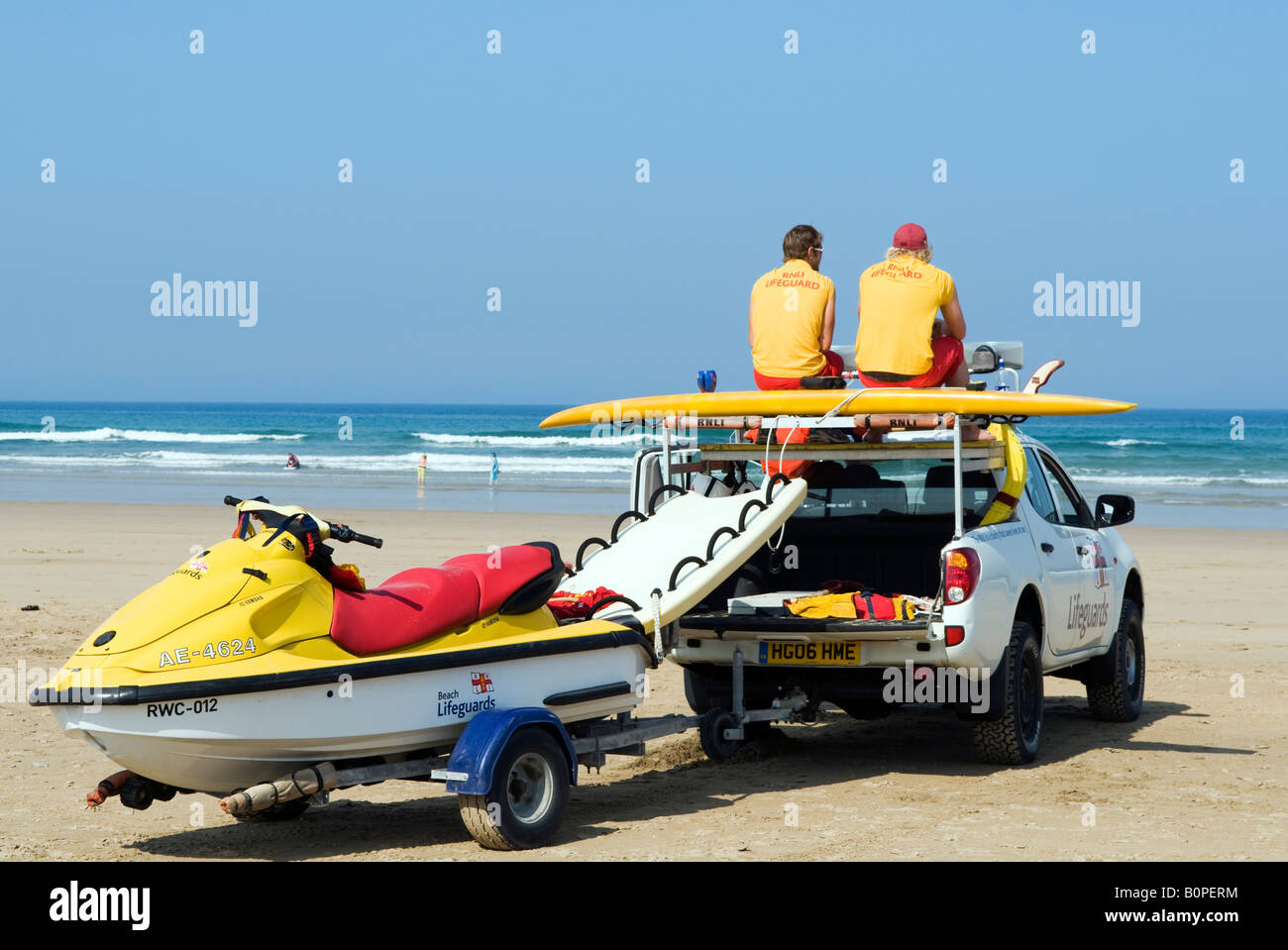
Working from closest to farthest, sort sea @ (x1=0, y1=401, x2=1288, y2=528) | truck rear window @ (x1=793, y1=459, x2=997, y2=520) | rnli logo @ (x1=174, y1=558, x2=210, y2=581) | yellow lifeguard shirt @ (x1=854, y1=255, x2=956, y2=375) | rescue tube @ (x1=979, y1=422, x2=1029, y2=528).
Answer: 1. rnli logo @ (x1=174, y1=558, x2=210, y2=581)
2. rescue tube @ (x1=979, y1=422, x2=1029, y2=528)
3. yellow lifeguard shirt @ (x1=854, y1=255, x2=956, y2=375)
4. truck rear window @ (x1=793, y1=459, x2=997, y2=520)
5. sea @ (x1=0, y1=401, x2=1288, y2=528)

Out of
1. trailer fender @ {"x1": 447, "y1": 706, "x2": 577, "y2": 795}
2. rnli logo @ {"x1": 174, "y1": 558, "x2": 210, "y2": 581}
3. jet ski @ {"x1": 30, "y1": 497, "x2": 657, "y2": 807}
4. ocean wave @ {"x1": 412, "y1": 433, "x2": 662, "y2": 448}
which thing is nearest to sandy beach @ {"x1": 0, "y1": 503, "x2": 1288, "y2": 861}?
trailer fender @ {"x1": 447, "y1": 706, "x2": 577, "y2": 795}

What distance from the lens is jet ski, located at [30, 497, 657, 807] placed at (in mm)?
5793

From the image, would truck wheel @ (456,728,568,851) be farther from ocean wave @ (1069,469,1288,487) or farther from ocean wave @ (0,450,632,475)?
ocean wave @ (0,450,632,475)

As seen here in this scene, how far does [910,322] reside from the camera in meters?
9.02

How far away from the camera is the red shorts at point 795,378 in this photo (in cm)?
912

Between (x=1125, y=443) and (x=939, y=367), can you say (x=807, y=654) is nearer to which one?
(x=939, y=367)

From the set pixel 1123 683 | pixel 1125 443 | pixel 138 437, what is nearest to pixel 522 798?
pixel 1123 683

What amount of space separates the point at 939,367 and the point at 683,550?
2.04m

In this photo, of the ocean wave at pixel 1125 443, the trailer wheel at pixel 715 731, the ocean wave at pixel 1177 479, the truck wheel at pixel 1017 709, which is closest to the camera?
the trailer wheel at pixel 715 731

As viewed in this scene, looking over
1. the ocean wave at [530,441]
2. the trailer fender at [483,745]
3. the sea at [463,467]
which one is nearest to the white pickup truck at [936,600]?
the sea at [463,467]

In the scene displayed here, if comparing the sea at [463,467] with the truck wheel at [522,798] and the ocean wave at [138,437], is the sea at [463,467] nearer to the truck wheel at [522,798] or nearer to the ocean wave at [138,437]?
the ocean wave at [138,437]

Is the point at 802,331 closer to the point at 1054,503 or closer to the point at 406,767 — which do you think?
the point at 1054,503

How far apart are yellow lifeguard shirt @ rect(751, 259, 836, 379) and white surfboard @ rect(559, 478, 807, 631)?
81 cm
